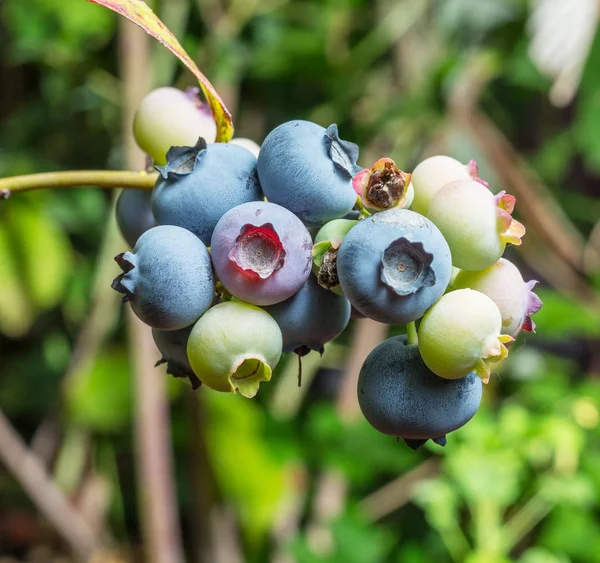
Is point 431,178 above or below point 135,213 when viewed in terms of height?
above

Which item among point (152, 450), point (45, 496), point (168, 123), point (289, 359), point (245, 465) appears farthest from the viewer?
point (245, 465)

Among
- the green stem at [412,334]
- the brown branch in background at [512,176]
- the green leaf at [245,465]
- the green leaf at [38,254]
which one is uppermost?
the green stem at [412,334]

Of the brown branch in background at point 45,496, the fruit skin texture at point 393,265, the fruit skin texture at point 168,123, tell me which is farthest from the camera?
the brown branch in background at point 45,496

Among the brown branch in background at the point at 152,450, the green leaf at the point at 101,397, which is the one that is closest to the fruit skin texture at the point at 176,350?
the brown branch in background at the point at 152,450

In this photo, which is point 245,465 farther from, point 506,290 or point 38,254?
point 506,290

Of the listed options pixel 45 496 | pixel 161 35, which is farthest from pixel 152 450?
pixel 161 35

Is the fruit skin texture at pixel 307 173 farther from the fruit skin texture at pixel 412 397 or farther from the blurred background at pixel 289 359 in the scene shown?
the blurred background at pixel 289 359

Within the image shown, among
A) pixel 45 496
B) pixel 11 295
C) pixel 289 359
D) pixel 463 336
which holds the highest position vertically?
pixel 463 336

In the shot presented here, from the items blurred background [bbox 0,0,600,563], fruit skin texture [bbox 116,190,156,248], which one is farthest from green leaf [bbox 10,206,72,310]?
fruit skin texture [bbox 116,190,156,248]
